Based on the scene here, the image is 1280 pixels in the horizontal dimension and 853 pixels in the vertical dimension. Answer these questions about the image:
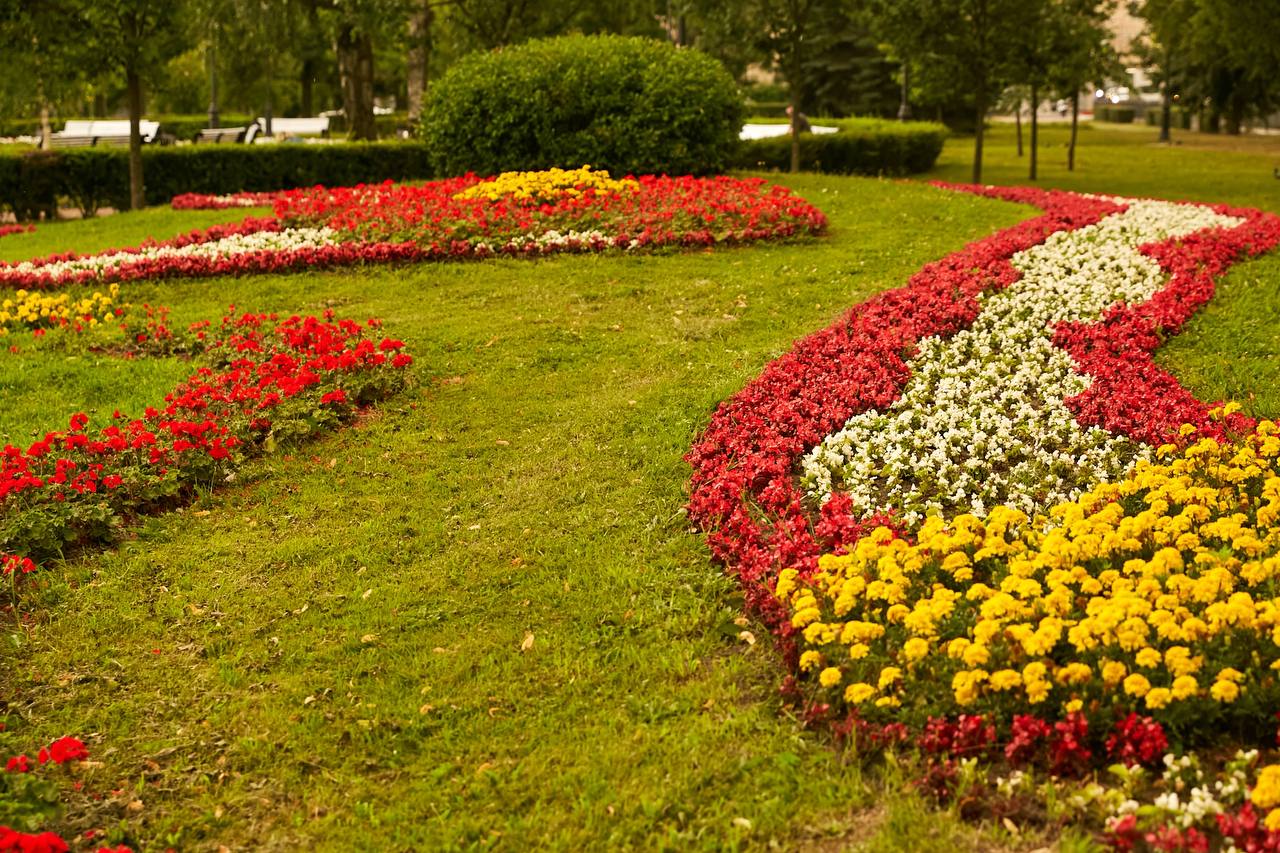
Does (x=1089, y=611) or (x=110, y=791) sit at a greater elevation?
(x=1089, y=611)

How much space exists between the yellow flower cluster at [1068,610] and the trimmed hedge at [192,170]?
1447 cm

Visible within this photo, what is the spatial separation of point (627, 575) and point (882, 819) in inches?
78.2

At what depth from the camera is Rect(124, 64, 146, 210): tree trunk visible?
16484 mm

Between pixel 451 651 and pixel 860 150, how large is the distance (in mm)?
18792

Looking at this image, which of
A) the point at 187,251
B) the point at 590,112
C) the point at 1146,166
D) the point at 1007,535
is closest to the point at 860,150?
the point at 590,112

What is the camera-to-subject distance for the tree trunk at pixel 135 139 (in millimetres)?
16484

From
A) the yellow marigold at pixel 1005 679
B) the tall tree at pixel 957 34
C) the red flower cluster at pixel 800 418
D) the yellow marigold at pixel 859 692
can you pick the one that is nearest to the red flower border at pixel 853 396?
the red flower cluster at pixel 800 418

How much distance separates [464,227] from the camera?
12.6 metres

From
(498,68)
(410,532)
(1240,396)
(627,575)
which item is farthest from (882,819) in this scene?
(498,68)

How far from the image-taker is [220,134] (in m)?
26.9

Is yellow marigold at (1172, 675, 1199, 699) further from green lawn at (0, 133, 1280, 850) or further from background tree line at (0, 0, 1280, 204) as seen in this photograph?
background tree line at (0, 0, 1280, 204)

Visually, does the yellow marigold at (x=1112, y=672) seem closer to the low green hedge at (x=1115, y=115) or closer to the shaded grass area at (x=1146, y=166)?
the shaded grass area at (x=1146, y=166)

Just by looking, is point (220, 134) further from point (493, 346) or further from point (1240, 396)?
point (1240, 396)

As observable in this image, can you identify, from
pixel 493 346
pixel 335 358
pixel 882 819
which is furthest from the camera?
pixel 493 346
